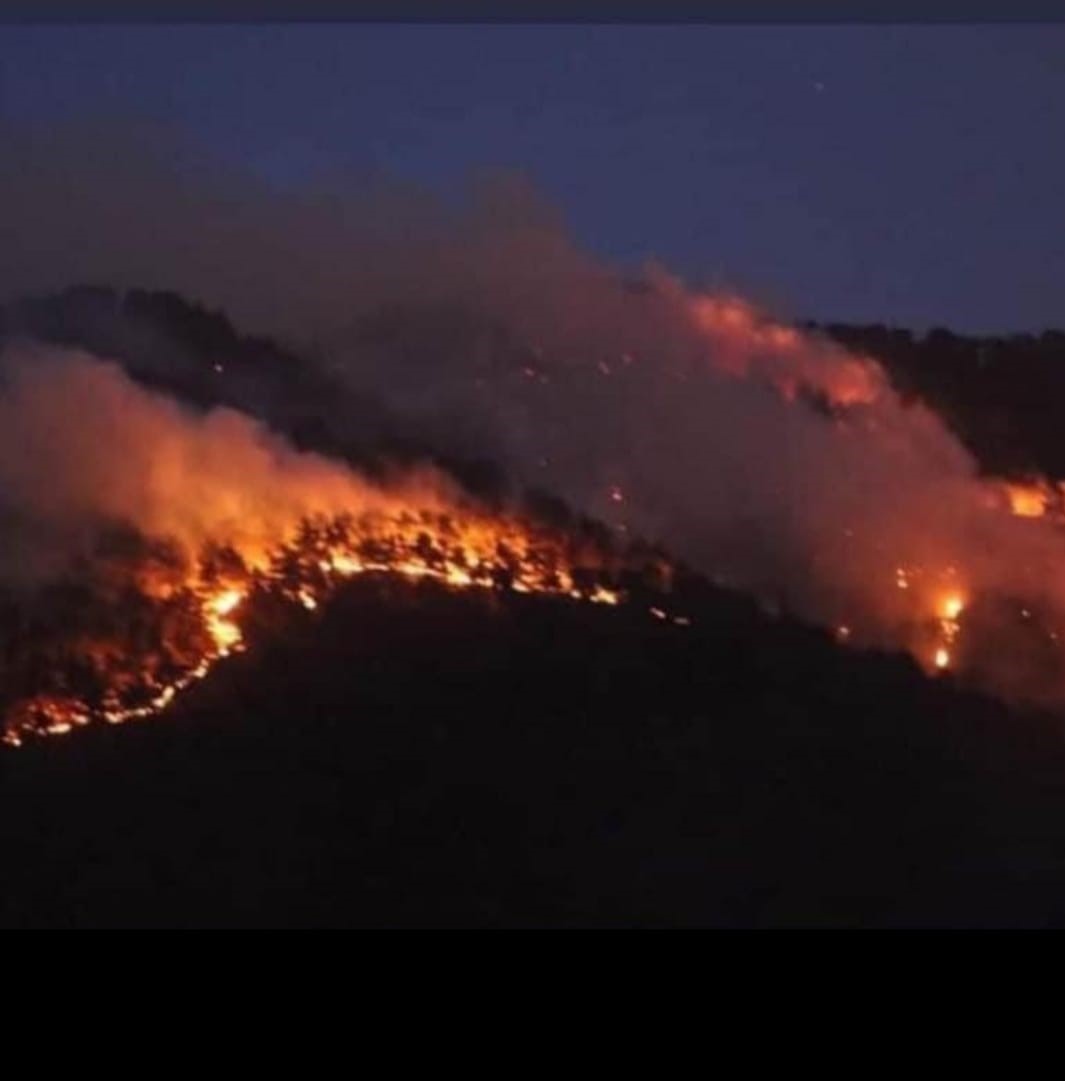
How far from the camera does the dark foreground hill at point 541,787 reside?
3.21 meters

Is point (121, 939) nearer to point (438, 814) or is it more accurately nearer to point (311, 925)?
point (311, 925)

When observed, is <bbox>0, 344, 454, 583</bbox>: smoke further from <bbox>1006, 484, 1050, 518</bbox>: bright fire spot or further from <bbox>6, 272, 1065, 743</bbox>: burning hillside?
<bbox>1006, 484, 1050, 518</bbox>: bright fire spot

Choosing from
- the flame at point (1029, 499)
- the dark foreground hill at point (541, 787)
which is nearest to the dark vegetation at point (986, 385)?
the flame at point (1029, 499)

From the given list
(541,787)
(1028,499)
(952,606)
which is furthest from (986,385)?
(541,787)

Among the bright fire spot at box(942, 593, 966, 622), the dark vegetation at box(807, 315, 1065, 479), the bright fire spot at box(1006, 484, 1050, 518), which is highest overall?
the dark vegetation at box(807, 315, 1065, 479)

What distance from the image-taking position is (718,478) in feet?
11.0

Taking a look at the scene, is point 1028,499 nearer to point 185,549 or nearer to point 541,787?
point 541,787

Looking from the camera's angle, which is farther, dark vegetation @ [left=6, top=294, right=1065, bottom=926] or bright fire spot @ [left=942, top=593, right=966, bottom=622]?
bright fire spot @ [left=942, top=593, right=966, bottom=622]

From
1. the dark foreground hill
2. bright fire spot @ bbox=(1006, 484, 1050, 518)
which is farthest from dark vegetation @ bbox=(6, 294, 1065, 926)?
bright fire spot @ bbox=(1006, 484, 1050, 518)

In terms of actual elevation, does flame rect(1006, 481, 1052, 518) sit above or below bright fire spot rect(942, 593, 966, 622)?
above

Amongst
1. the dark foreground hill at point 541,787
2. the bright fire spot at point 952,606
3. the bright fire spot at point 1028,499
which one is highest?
the bright fire spot at point 1028,499

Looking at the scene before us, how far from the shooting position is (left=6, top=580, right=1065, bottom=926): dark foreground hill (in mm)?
3211

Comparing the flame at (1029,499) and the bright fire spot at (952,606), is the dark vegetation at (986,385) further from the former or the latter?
the bright fire spot at (952,606)

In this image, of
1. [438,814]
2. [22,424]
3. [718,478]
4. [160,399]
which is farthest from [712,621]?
[22,424]
